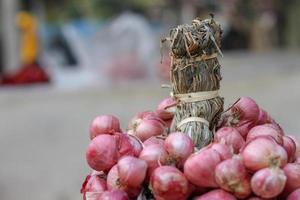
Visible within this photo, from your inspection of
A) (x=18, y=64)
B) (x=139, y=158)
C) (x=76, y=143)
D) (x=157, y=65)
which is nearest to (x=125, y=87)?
(x=157, y=65)

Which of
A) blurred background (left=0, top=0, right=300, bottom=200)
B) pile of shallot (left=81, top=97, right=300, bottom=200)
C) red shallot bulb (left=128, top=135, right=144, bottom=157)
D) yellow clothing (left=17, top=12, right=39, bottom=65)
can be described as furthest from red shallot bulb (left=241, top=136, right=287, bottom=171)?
yellow clothing (left=17, top=12, right=39, bottom=65)

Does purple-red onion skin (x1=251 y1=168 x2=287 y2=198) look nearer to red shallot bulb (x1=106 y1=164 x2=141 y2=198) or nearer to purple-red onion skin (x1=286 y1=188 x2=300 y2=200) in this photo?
purple-red onion skin (x1=286 y1=188 x2=300 y2=200)

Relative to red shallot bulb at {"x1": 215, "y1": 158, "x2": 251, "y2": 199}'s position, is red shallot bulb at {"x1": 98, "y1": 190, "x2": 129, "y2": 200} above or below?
below

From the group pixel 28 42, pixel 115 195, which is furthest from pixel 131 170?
pixel 28 42

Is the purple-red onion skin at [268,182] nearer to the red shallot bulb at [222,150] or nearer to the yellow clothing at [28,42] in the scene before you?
the red shallot bulb at [222,150]

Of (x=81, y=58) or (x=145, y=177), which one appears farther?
(x=81, y=58)

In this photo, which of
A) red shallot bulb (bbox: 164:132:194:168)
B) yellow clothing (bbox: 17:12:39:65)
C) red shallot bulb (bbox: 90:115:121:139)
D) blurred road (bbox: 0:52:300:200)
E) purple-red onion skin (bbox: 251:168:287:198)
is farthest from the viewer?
yellow clothing (bbox: 17:12:39:65)

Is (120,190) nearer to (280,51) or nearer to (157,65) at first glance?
(157,65)
